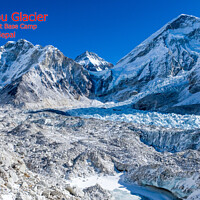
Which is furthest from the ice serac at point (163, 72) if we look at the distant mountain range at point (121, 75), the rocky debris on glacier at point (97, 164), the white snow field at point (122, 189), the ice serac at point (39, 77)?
the white snow field at point (122, 189)

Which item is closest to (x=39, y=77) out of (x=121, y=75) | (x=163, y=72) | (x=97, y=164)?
(x=121, y=75)

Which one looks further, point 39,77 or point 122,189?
point 39,77

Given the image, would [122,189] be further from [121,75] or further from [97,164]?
[121,75]

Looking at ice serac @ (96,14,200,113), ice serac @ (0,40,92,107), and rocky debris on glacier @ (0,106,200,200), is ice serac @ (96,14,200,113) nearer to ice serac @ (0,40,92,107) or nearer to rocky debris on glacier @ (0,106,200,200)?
ice serac @ (0,40,92,107)

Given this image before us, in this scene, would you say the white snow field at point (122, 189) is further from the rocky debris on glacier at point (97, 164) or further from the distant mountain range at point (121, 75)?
the distant mountain range at point (121, 75)

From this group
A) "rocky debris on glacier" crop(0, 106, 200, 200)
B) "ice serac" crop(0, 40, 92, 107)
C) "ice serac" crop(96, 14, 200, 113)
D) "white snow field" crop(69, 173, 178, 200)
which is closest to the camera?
"rocky debris on glacier" crop(0, 106, 200, 200)

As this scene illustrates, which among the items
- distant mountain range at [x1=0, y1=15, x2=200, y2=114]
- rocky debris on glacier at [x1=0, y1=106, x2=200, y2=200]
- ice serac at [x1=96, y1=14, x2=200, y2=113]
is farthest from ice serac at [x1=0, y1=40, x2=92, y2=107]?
rocky debris on glacier at [x1=0, y1=106, x2=200, y2=200]
